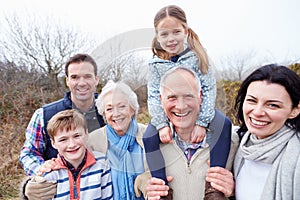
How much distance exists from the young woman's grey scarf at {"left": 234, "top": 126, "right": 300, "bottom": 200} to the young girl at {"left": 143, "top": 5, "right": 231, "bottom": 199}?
17cm

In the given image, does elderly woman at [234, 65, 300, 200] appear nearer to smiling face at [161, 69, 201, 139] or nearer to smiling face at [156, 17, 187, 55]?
smiling face at [161, 69, 201, 139]

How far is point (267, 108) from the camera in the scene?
4.75ft

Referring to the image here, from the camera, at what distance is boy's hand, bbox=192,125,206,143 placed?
64.4 inches

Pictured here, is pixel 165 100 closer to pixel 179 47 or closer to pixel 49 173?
pixel 179 47

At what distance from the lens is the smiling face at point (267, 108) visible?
1.44m

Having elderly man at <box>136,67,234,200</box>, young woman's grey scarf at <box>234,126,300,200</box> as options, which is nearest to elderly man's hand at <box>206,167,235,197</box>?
elderly man at <box>136,67,234,200</box>

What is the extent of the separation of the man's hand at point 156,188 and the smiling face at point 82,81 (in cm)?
72

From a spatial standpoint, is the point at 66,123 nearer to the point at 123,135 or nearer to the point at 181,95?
the point at 123,135

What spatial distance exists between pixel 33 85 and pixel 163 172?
5920 millimetres

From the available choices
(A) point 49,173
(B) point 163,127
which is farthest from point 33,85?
(B) point 163,127

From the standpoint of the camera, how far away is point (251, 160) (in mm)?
1554

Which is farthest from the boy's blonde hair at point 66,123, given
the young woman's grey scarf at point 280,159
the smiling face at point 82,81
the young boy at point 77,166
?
the young woman's grey scarf at point 280,159

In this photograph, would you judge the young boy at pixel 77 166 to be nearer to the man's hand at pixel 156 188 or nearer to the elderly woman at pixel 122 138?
the elderly woman at pixel 122 138

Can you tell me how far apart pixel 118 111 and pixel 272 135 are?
808 mm
